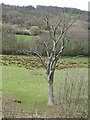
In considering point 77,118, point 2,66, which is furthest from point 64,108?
point 2,66

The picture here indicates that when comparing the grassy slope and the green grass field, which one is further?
the grassy slope

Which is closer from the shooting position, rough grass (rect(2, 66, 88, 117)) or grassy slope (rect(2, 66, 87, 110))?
rough grass (rect(2, 66, 88, 117))

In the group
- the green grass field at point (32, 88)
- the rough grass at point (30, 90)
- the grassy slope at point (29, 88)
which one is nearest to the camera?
the green grass field at point (32, 88)

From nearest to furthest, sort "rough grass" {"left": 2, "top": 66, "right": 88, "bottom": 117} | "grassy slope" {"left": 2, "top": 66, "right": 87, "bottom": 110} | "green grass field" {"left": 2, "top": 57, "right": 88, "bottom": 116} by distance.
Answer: "green grass field" {"left": 2, "top": 57, "right": 88, "bottom": 116} → "rough grass" {"left": 2, "top": 66, "right": 88, "bottom": 117} → "grassy slope" {"left": 2, "top": 66, "right": 87, "bottom": 110}

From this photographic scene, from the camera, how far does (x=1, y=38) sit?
104 ft

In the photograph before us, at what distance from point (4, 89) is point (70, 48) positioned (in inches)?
666

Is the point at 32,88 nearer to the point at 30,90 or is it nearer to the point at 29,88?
the point at 29,88

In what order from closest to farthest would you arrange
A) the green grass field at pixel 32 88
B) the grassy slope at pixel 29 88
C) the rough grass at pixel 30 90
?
the green grass field at pixel 32 88
the rough grass at pixel 30 90
the grassy slope at pixel 29 88

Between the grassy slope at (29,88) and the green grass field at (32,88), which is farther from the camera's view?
the grassy slope at (29,88)

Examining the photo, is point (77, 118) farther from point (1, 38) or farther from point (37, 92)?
point (1, 38)

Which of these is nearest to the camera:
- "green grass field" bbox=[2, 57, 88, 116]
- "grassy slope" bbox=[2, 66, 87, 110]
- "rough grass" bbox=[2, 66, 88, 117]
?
"green grass field" bbox=[2, 57, 88, 116]

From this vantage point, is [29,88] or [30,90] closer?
[30,90]

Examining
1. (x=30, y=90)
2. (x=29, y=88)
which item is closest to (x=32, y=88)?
(x=29, y=88)

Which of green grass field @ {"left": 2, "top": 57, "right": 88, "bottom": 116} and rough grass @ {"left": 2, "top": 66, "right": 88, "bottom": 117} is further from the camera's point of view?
rough grass @ {"left": 2, "top": 66, "right": 88, "bottom": 117}
